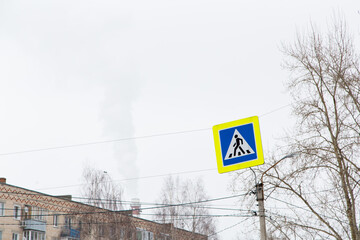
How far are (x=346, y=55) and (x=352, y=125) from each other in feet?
9.50

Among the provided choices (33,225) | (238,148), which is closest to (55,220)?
(33,225)

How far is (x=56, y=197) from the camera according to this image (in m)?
54.2

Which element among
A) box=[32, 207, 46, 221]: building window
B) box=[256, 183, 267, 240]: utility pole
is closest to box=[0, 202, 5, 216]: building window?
box=[32, 207, 46, 221]: building window

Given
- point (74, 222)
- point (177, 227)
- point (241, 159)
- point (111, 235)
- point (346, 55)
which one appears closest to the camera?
point (241, 159)

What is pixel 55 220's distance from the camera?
5391cm

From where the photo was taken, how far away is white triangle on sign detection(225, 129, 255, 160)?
1042 cm

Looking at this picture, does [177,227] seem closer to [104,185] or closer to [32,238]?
[104,185]

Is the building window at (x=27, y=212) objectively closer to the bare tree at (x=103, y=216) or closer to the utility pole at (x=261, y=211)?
the bare tree at (x=103, y=216)

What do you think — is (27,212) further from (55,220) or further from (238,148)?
(238,148)

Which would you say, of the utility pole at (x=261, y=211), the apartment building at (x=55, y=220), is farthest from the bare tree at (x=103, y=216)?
the utility pole at (x=261, y=211)

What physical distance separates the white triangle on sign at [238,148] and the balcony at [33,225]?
4276 centimetres

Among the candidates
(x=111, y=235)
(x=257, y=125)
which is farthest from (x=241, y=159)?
(x=111, y=235)

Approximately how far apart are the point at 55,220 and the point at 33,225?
3.99m

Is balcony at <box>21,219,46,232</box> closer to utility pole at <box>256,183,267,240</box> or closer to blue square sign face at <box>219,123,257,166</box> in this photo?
utility pole at <box>256,183,267,240</box>
